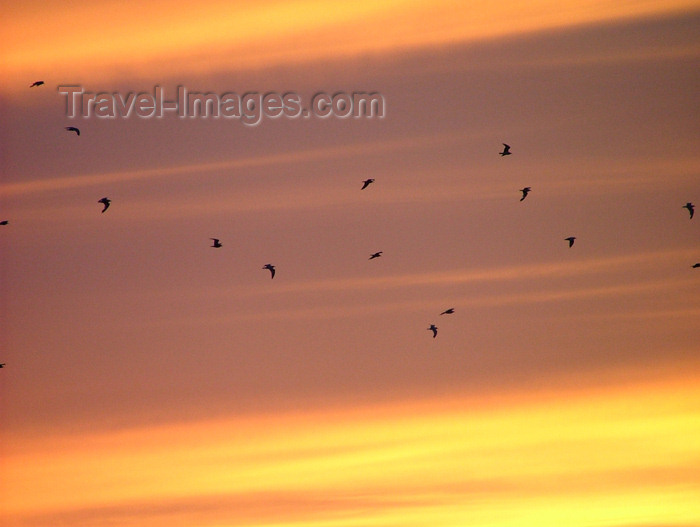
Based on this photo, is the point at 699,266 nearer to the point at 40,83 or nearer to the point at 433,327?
the point at 433,327

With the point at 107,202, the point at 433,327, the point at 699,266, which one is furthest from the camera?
the point at 699,266

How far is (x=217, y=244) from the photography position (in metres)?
114

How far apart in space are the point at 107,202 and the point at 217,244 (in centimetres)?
819

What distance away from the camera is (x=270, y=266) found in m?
118

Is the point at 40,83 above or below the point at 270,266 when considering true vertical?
above

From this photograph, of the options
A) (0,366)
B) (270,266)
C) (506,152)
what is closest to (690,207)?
(506,152)

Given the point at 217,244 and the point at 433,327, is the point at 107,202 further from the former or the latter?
the point at 433,327

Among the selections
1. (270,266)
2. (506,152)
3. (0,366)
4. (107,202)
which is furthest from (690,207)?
(0,366)

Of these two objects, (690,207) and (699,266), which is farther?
(699,266)

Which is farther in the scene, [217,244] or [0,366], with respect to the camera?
[0,366]

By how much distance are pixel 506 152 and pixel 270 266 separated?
1872cm

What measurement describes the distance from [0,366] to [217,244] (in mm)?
24135

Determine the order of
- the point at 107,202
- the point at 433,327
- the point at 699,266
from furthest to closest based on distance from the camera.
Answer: the point at 699,266 → the point at 433,327 → the point at 107,202

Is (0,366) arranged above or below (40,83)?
below
